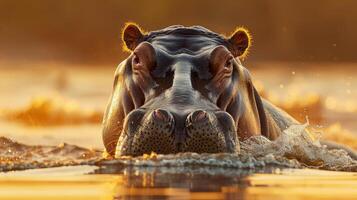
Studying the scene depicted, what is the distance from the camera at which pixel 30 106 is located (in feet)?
76.2

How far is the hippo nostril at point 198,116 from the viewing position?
973cm

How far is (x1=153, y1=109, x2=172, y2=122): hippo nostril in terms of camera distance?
9742 mm

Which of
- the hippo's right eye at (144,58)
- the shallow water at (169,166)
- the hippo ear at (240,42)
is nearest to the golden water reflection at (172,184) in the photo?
the shallow water at (169,166)

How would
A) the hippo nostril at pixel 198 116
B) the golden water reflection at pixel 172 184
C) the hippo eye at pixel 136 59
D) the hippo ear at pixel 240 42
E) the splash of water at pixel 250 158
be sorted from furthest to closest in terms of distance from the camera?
the hippo ear at pixel 240 42, the hippo eye at pixel 136 59, the hippo nostril at pixel 198 116, the splash of water at pixel 250 158, the golden water reflection at pixel 172 184

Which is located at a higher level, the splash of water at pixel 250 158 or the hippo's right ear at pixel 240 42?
the hippo's right ear at pixel 240 42

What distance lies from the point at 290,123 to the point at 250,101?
223 cm

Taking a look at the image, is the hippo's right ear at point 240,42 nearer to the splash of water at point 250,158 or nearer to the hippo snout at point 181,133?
the splash of water at point 250,158

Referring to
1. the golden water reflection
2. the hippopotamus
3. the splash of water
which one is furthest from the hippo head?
the golden water reflection

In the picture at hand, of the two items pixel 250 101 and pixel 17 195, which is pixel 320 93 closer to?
pixel 250 101

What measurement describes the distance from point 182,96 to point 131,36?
220cm

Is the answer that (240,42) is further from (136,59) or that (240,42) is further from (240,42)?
(136,59)

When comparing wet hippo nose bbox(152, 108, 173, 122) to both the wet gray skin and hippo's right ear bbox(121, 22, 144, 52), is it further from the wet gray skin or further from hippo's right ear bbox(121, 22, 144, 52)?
hippo's right ear bbox(121, 22, 144, 52)

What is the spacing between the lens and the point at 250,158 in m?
9.66

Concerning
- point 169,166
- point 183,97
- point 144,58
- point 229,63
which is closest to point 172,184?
point 169,166
